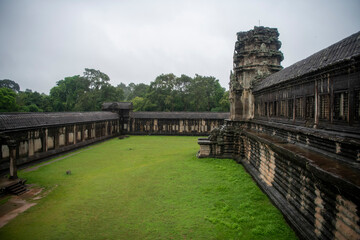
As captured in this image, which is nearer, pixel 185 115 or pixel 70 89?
pixel 185 115

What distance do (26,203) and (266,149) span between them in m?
11.0

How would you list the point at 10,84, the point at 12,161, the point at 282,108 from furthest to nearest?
the point at 10,84, the point at 282,108, the point at 12,161

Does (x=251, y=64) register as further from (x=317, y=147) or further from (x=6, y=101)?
(x=6, y=101)

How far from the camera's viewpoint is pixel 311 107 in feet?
26.9

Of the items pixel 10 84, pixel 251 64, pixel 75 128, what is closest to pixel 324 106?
pixel 251 64

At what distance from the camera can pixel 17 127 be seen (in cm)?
1445

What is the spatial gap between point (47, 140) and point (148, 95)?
33796 millimetres

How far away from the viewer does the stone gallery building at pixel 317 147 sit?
4973 mm

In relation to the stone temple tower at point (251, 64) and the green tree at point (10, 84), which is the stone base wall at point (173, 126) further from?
the green tree at point (10, 84)

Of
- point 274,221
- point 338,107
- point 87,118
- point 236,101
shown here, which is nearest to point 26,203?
point 274,221

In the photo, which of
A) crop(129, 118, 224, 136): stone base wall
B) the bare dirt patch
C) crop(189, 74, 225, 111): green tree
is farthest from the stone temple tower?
crop(189, 74, 225, 111): green tree

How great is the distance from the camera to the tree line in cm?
4903

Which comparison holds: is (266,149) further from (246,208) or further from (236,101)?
(236,101)

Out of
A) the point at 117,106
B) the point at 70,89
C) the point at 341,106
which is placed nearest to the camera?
the point at 341,106
